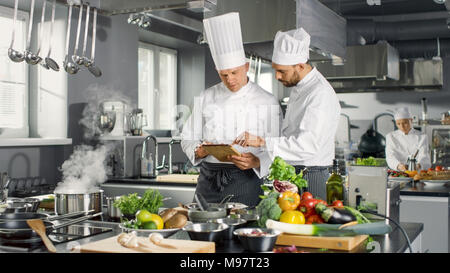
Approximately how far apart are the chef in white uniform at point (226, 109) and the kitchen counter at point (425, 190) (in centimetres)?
139

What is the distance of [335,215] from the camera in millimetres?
1825

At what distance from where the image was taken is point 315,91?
2.93 metres

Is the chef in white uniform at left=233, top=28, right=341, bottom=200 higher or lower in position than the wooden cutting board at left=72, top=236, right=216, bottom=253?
higher

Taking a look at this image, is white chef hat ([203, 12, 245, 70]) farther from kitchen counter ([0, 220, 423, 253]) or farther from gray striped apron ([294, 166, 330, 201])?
kitchen counter ([0, 220, 423, 253])

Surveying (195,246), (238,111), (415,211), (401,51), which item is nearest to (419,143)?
(401,51)

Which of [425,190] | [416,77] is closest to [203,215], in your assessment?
[425,190]

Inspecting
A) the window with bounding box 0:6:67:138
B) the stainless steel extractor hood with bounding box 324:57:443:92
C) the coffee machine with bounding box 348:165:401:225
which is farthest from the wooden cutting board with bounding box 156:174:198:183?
the stainless steel extractor hood with bounding box 324:57:443:92

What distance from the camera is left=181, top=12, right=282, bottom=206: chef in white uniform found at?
3209 mm

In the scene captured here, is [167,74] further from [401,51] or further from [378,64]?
[401,51]

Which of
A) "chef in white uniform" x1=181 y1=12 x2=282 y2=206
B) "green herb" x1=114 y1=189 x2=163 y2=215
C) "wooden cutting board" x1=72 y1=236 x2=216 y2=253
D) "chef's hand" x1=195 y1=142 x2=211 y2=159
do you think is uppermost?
"chef in white uniform" x1=181 y1=12 x2=282 y2=206

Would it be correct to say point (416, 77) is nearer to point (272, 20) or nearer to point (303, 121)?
point (272, 20)

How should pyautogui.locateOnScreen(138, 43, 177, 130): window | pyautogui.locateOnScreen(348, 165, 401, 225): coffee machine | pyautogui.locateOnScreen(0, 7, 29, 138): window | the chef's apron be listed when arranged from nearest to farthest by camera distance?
pyautogui.locateOnScreen(348, 165, 401, 225): coffee machine
the chef's apron
pyautogui.locateOnScreen(0, 7, 29, 138): window
pyautogui.locateOnScreen(138, 43, 177, 130): window
